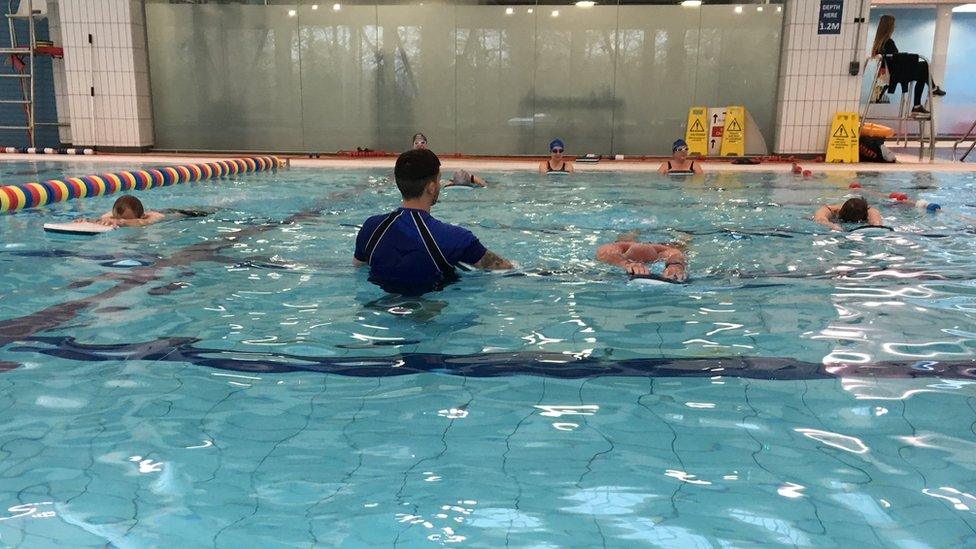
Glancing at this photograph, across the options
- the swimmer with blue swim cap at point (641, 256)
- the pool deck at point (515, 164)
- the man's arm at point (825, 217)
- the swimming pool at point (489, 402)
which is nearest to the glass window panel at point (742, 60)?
the pool deck at point (515, 164)

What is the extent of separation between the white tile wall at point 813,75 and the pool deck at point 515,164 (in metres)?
0.74

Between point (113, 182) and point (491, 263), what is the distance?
6.26 metres

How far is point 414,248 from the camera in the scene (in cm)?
425

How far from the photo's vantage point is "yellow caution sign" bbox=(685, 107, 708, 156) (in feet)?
48.1

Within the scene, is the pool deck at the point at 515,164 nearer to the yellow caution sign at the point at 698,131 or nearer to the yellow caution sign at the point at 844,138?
the yellow caution sign at the point at 844,138

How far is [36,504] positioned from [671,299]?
3178mm

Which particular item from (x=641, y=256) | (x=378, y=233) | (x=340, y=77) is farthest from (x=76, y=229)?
(x=340, y=77)

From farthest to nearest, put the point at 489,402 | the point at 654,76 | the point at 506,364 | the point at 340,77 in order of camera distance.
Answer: the point at 340,77, the point at 654,76, the point at 506,364, the point at 489,402

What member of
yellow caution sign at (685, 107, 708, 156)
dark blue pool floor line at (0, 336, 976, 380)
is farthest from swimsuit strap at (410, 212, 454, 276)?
yellow caution sign at (685, 107, 708, 156)

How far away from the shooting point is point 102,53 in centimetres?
1473

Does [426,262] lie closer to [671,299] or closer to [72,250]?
[671,299]

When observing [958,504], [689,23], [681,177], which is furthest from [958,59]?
[958,504]

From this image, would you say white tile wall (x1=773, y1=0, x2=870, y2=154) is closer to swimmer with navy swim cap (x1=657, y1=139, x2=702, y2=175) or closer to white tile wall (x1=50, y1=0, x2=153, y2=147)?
swimmer with navy swim cap (x1=657, y1=139, x2=702, y2=175)

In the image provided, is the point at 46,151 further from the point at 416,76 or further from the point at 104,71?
the point at 416,76
